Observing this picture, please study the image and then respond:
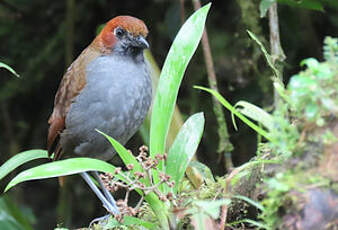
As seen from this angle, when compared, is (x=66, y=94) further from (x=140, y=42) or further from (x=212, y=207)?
(x=212, y=207)

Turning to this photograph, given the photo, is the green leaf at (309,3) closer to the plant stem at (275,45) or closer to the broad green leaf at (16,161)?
the plant stem at (275,45)

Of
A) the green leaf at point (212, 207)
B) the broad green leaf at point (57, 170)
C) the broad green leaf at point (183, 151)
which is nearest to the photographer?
the green leaf at point (212, 207)

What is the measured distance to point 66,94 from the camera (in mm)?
3174

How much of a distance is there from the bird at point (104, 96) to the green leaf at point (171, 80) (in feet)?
2.33

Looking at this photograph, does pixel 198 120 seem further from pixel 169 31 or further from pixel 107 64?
pixel 169 31

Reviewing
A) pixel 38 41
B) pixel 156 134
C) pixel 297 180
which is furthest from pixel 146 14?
pixel 297 180

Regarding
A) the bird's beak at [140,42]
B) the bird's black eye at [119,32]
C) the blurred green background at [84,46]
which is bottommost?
the blurred green background at [84,46]

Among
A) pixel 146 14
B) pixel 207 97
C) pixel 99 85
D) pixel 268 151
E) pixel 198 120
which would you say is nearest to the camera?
pixel 268 151

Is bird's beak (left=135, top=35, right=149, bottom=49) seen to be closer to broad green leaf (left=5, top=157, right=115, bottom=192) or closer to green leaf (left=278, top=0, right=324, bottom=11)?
green leaf (left=278, top=0, right=324, bottom=11)

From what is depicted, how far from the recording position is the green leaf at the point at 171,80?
2.28 m

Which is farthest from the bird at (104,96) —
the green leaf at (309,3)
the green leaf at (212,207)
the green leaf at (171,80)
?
the green leaf at (212,207)

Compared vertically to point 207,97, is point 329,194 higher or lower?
higher

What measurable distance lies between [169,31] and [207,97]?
0.59 meters

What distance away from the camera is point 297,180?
1452 mm
